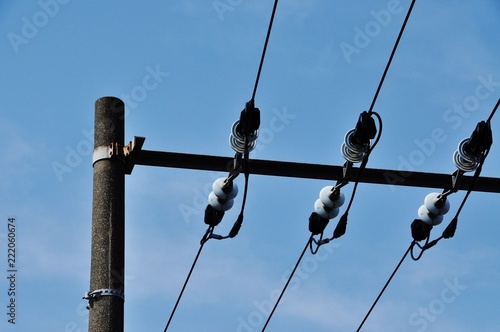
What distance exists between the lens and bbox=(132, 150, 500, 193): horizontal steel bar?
29.3 feet

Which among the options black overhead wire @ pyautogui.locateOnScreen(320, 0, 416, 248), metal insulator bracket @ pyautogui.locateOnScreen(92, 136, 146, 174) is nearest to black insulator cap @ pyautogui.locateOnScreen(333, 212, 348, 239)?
black overhead wire @ pyautogui.locateOnScreen(320, 0, 416, 248)

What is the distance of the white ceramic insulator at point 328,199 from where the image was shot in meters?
9.19

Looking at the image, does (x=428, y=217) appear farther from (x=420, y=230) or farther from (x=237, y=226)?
(x=237, y=226)

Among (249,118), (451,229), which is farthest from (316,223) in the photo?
(249,118)

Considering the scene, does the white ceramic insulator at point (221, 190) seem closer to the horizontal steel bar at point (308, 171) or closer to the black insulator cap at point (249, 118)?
the horizontal steel bar at point (308, 171)

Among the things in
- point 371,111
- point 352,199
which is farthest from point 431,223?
point 371,111

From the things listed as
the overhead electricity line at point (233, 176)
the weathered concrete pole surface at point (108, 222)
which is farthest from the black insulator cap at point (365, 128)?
the weathered concrete pole surface at point (108, 222)

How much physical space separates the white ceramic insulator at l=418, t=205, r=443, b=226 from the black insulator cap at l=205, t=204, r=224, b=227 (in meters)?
1.87

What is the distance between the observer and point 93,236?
28.7ft

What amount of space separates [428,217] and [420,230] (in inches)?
7.3

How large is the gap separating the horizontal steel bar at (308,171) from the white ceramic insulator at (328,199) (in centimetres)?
12

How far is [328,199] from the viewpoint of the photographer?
9195mm

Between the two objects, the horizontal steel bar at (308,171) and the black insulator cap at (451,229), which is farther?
the black insulator cap at (451,229)

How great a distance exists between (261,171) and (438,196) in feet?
5.51
